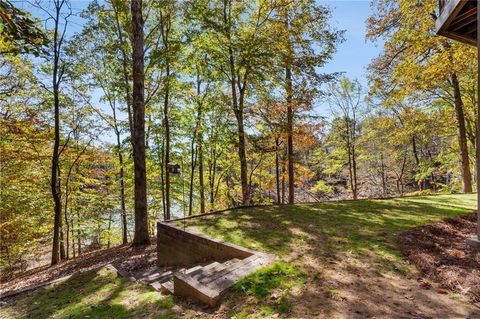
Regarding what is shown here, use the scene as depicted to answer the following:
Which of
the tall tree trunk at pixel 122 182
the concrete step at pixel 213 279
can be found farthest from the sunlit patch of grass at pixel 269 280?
the tall tree trunk at pixel 122 182

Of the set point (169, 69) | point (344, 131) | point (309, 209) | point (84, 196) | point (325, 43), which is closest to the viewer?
point (309, 209)

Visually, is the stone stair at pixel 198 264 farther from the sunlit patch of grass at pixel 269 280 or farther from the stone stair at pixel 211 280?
the sunlit patch of grass at pixel 269 280

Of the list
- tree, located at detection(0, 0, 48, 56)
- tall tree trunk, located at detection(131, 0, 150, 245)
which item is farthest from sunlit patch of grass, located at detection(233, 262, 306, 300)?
tall tree trunk, located at detection(131, 0, 150, 245)

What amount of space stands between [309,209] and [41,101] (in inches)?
420

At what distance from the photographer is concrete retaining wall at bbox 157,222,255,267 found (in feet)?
15.6

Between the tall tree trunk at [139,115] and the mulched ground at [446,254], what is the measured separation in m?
6.82

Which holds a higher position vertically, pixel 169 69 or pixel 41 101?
pixel 169 69

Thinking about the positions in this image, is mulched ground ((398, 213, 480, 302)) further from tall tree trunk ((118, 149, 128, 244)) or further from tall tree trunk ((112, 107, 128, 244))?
tall tree trunk ((118, 149, 128, 244))

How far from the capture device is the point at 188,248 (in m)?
5.58

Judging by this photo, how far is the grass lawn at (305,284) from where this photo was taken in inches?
108

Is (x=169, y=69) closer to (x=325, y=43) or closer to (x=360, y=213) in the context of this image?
(x=325, y=43)

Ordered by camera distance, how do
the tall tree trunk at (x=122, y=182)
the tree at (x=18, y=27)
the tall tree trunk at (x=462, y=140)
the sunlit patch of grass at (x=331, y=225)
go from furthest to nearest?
the tall tree trunk at (x=122, y=182), the tall tree trunk at (x=462, y=140), the sunlit patch of grass at (x=331, y=225), the tree at (x=18, y=27)

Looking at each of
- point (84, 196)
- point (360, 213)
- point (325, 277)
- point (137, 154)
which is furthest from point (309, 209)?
point (84, 196)

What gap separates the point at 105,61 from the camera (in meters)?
11.0
